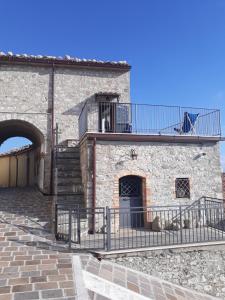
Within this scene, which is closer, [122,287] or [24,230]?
[122,287]

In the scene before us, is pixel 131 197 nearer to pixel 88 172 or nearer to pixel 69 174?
pixel 88 172

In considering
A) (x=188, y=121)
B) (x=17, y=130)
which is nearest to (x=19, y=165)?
(x=17, y=130)

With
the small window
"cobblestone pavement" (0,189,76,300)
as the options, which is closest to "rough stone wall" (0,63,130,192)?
"cobblestone pavement" (0,189,76,300)

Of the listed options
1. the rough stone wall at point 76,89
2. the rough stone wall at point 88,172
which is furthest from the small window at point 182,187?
the rough stone wall at point 76,89

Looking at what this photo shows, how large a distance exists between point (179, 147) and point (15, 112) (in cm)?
756

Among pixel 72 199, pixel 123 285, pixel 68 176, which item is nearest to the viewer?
pixel 123 285

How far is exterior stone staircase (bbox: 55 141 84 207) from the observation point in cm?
1066

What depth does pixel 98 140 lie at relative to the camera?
10.5 m

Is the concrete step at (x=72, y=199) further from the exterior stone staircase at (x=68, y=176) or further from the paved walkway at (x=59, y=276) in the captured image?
the paved walkway at (x=59, y=276)

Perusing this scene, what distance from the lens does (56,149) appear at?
41.9ft

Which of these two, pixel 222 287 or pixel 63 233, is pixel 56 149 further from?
pixel 222 287

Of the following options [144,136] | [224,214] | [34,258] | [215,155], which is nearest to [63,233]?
[34,258]

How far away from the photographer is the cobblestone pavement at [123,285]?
557 cm

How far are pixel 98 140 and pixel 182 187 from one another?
3.79m
